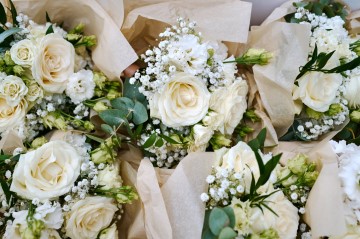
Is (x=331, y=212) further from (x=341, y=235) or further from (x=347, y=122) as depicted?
(x=347, y=122)

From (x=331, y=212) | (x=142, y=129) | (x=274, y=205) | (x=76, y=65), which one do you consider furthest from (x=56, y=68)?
(x=331, y=212)

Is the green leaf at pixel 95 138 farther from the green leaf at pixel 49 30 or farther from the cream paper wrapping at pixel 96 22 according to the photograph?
the green leaf at pixel 49 30

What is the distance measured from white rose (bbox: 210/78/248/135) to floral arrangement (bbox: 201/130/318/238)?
0.22ft

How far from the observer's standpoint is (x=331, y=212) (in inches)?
35.1

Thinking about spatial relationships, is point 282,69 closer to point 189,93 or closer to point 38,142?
point 189,93

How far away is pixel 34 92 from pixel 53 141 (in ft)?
0.44

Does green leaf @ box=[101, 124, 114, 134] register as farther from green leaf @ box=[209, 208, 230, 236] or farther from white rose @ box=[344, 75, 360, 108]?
white rose @ box=[344, 75, 360, 108]

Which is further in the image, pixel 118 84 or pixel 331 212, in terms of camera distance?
pixel 118 84

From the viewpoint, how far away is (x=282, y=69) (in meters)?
1.03

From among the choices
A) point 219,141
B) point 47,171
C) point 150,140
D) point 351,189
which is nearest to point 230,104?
point 219,141

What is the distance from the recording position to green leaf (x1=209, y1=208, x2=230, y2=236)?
812 mm

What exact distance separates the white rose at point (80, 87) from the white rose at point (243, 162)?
0.34 meters

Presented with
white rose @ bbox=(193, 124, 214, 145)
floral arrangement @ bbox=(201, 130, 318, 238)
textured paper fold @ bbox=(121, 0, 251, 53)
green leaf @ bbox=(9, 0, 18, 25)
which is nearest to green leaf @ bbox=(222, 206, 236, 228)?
floral arrangement @ bbox=(201, 130, 318, 238)

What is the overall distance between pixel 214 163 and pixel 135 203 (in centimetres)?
20
